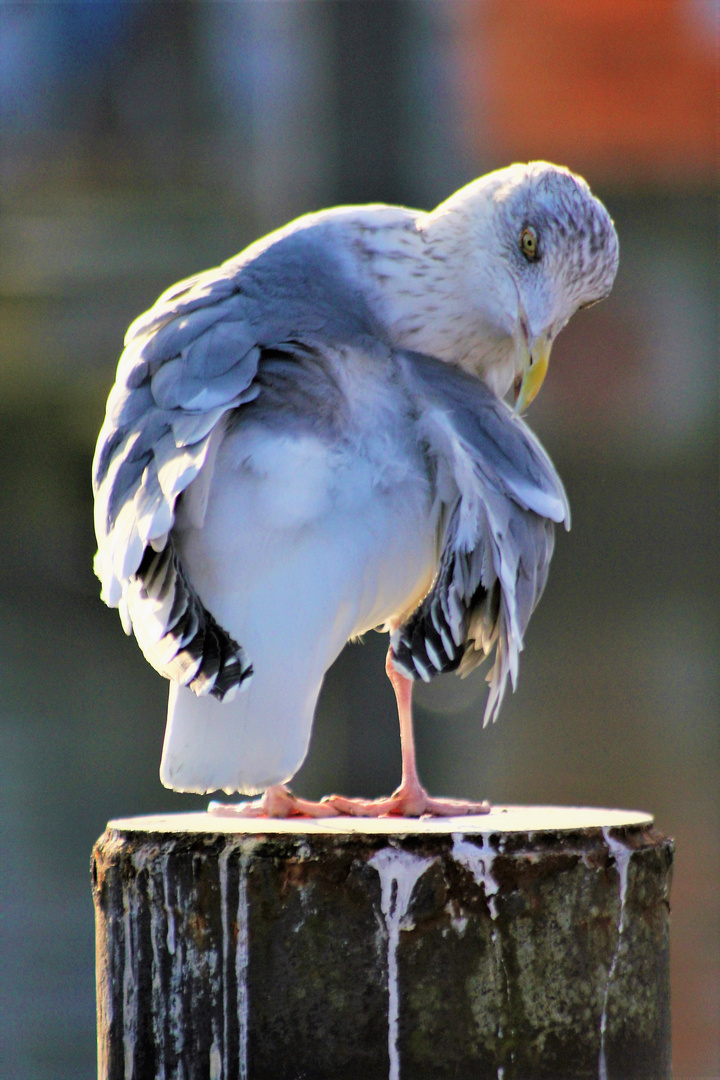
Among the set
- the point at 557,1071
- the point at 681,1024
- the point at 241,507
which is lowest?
the point at 681,1024

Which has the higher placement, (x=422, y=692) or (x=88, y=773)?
(x=422, y=692)

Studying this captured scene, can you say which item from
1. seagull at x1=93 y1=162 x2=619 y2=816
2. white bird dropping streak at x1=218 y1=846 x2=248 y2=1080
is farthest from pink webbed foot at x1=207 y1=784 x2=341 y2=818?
white bird dropping streak at x1=218 y1=846 x2=248 y2=1080

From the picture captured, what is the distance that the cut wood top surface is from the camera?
6.99 ft

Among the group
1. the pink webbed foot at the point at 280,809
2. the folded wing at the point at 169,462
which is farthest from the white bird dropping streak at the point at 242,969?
the pink webbed foot at the point at 280,809

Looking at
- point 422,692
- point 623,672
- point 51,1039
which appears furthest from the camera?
point 623,672

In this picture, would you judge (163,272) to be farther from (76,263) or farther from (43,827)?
(43,827)

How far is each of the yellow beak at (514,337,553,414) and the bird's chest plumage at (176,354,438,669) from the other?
1.40 feet

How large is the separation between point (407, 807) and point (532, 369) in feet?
2.89

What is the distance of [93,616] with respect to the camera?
7.39 metres

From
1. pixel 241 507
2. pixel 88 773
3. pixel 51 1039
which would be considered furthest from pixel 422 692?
pixel 241 507

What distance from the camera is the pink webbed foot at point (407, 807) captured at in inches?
103

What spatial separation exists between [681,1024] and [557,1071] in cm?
548

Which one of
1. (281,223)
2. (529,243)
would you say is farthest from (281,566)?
(281,223)

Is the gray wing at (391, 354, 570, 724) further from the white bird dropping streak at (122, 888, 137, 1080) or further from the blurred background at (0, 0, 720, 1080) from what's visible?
the blurred background at (0, 0, 720, 1080)
